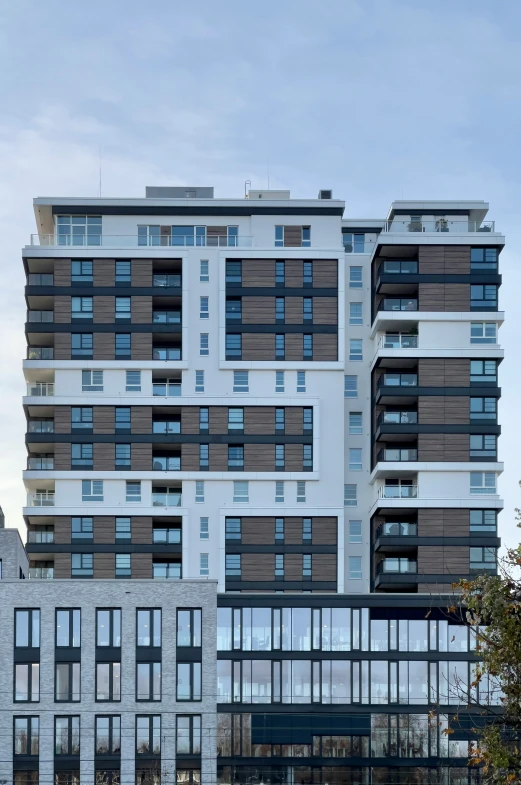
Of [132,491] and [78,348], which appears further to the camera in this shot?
[78,348]

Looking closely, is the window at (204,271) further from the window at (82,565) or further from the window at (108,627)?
the window at (108,627)

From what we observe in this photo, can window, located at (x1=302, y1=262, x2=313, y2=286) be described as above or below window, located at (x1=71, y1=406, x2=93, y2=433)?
above

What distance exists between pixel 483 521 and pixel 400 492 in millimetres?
6824

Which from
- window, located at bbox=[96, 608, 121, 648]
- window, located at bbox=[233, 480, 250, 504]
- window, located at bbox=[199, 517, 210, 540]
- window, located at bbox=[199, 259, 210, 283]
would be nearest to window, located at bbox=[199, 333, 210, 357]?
window, located at bbox=[199, 259, 210, 283]

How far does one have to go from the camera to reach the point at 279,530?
105 metres

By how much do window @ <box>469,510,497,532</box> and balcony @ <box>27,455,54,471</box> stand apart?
33.5 metres

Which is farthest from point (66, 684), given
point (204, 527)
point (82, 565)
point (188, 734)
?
point (204, 527)

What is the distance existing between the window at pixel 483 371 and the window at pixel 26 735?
1703 inches

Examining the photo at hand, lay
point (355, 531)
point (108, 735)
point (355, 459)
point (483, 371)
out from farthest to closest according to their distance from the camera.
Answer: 1. point (355, 459)
2. point (355, 531)
3. point (483, 371)
4. point (108, 735)

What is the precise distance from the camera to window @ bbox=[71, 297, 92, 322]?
107 metres

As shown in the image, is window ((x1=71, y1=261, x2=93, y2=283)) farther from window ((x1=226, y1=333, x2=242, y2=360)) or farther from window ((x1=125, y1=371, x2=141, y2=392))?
window ((x1=226, y1=333, x2=242, y2=360))

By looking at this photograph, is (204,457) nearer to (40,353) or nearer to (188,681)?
(40,353)

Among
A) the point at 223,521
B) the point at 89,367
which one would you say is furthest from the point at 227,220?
the point at 223,521

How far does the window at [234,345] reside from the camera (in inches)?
4245
